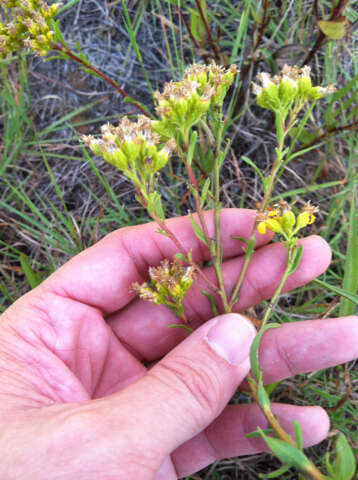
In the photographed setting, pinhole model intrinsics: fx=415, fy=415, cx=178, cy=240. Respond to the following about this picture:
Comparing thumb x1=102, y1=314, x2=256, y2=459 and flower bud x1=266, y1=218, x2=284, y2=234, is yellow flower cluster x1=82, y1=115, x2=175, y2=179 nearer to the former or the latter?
flower bud x1=266, y1=218, x2=284, y2=234

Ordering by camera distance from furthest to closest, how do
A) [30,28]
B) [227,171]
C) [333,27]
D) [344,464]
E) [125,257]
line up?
[227,171], [125,257], [333,27], [30,28], [344,464]

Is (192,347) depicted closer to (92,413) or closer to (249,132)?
(92,413)

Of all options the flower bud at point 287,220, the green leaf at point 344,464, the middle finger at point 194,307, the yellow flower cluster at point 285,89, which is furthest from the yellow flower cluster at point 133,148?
the green leaf at point 344,464

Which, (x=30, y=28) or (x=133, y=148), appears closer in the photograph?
(x=133, y=148)

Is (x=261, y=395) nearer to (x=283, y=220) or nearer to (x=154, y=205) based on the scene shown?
(x=283, y=220)

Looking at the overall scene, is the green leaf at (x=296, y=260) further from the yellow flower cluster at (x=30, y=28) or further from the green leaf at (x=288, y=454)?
the yellow flower cluster at (x=30, y=28)

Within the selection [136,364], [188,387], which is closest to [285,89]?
[188,387]

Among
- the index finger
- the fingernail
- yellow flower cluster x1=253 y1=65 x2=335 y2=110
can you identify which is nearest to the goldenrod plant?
yellow flower cluster x1=253 y1=65 x2=335 y2=110
